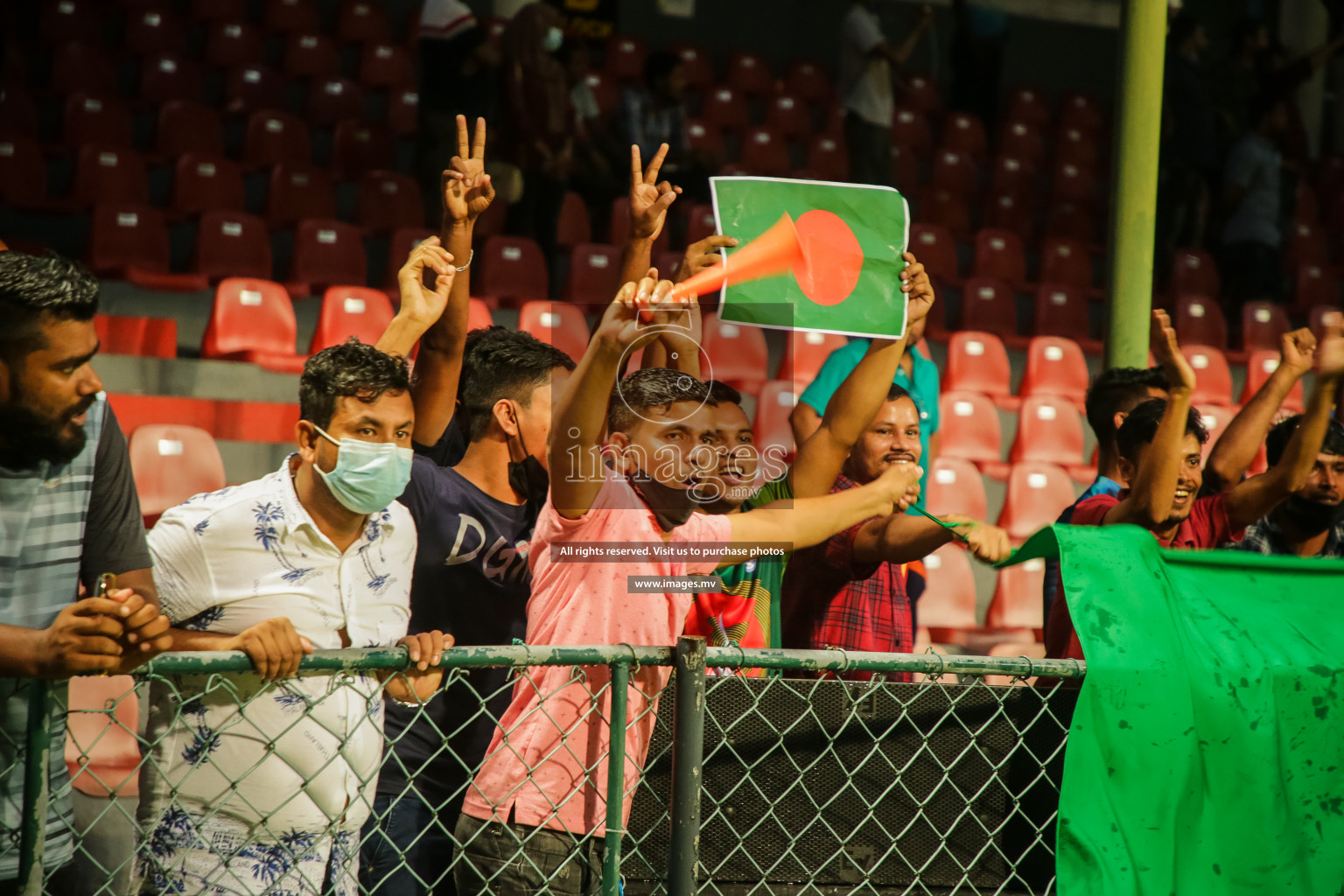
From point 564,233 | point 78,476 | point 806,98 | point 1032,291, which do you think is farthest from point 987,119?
point 78,476

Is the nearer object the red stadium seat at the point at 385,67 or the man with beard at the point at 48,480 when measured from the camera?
the man with beard at the point at 48,480

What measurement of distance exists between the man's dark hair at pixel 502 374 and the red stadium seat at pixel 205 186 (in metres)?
5.11

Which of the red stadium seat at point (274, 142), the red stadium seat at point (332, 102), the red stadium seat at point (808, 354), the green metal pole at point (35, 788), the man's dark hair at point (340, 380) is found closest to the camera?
the green metal pole at point (35, 788)

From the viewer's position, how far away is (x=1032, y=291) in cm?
834

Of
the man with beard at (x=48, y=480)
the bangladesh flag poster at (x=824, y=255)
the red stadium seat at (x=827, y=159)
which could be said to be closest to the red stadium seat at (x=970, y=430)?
the red stadium seat at (x=827, y=159)

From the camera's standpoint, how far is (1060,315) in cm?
783

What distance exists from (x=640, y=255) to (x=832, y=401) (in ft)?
1.65

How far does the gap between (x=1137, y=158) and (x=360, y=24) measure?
6.91 meters

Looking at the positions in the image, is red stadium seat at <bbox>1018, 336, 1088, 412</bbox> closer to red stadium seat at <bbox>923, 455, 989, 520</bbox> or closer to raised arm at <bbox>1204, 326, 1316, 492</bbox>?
red stadium seat at <bbox>923, 455, 989, 520</bbox>

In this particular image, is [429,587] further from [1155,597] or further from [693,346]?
[1155,597]

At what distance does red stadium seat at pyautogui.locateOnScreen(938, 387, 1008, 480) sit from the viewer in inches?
243

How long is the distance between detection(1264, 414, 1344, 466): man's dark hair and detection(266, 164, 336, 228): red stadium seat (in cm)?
547

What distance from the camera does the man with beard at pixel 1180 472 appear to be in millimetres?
2568

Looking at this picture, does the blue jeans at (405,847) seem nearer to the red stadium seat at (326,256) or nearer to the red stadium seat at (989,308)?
the red stadium seat at (326,256)
